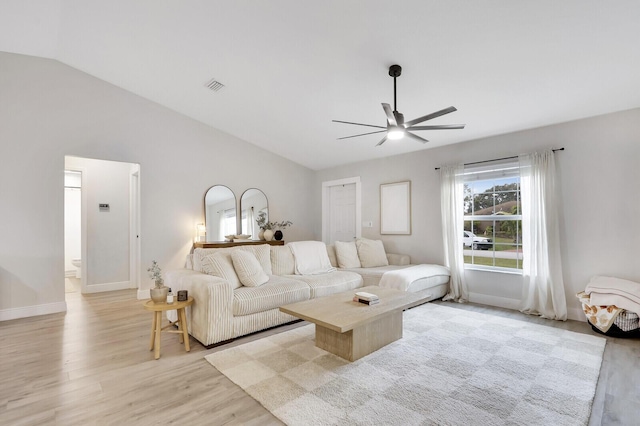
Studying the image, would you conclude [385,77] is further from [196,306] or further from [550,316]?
[550,316]

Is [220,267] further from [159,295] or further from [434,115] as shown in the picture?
[434,115]

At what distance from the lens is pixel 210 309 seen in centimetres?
291

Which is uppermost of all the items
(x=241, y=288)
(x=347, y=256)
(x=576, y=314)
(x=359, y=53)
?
(x=359, y=53)

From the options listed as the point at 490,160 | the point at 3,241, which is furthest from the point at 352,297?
the point at 3,241

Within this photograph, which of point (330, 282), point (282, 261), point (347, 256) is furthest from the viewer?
point (347, 256)

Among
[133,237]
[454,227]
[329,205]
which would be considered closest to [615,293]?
[454,227]

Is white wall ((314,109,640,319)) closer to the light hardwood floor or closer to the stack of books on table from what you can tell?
the light hardwood floor

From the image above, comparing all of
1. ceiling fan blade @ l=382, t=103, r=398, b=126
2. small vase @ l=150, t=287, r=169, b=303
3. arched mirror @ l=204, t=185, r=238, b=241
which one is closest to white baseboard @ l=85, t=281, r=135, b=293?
arched mirror @ l=204, t=185, r=238, b=241

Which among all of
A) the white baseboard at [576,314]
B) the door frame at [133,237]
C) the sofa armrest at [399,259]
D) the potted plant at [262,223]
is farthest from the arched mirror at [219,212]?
the white baseboard at [576,314]

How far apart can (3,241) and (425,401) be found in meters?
5.20

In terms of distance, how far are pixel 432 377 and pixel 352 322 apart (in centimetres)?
72

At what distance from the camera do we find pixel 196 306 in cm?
308

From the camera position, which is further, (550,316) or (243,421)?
(550,316)

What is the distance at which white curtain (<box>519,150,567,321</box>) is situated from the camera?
384 centimetres
